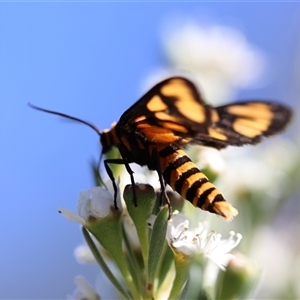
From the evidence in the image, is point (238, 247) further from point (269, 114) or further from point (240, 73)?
point (240, 73)

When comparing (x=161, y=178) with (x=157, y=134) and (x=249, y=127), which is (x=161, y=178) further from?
(x=249, y=127)

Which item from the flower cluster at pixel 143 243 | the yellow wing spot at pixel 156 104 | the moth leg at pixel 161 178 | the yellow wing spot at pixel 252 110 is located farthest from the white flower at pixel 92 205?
the yellow wing spot at pixel 252 110

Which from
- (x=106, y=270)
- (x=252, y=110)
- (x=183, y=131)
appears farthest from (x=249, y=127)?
(x=106, y=270)

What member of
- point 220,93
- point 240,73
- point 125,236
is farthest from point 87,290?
point 240,73

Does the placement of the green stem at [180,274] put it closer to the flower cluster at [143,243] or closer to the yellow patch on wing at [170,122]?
the flower cluster at [143,243]

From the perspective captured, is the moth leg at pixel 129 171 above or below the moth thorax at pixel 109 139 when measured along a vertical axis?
below

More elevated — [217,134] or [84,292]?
[217,134]
